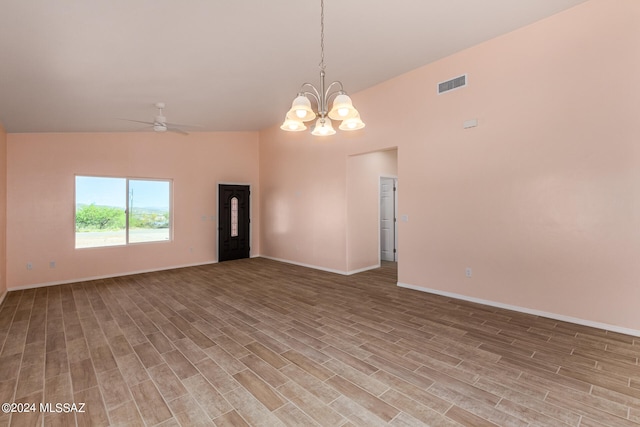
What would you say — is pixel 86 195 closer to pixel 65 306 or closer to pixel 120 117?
pixel 120 117

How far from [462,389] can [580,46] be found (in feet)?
13.1

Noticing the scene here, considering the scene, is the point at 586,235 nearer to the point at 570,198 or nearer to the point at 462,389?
the point at 570,198

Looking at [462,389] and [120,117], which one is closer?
[462,389]

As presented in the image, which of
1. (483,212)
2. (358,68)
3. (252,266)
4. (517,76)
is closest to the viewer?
(517,76)

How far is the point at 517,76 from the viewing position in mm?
3830

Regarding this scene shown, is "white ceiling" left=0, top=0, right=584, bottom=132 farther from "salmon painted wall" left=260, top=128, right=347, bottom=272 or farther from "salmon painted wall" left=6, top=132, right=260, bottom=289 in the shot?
"salmon painted wall" left=260, top=128, right=347, bottom=272

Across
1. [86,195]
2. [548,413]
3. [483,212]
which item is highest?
[86,195]

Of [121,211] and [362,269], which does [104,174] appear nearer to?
[121,211]

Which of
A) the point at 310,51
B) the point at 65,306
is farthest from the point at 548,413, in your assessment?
the point at 65,306

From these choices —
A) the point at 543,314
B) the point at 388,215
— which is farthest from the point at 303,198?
the point at 543,314

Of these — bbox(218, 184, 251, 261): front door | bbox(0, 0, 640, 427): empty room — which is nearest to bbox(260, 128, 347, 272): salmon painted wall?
bbox(0, 0, 640, 427): empty room

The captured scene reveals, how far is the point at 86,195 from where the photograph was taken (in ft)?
19.2

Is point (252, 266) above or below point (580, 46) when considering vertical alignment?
below

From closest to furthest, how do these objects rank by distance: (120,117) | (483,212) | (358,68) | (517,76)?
1. (517,76)
2. (483,212)
3. (358,68)
4. (120,117)
